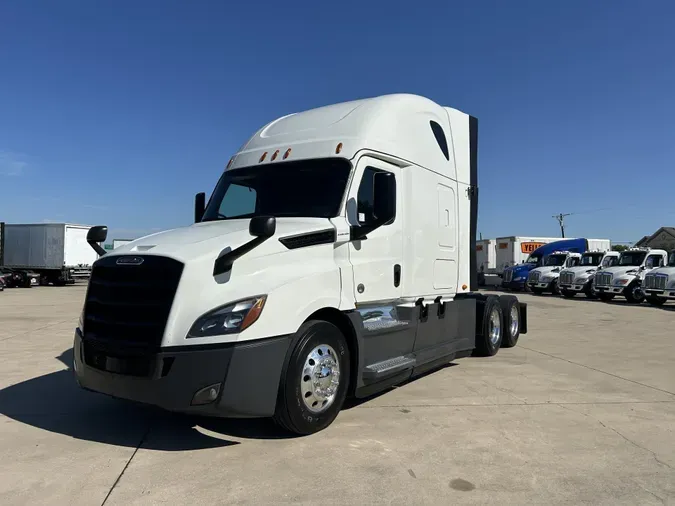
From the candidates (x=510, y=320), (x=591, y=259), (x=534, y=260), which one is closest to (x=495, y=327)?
(x=510, y=320)

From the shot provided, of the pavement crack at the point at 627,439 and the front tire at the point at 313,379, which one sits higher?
the front tire at the point at 313,379

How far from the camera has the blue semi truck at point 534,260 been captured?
31469 millimetres

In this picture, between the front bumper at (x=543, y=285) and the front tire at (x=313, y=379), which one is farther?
the front bumper at (x=543, y=285)

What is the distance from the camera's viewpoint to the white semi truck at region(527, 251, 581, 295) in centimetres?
2758

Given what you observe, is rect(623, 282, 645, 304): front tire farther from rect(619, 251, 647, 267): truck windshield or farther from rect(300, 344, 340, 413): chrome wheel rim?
rect(300, 344, 340, 413): chrome wheel rim

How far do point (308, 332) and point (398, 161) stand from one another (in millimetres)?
2374

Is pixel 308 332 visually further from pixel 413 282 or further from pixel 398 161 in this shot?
pixel 398 161

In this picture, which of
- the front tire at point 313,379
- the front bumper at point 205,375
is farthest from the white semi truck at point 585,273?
the front bumper at point 205,375

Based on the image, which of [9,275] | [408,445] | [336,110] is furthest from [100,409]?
[9,275]

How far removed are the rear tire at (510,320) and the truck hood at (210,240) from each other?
5.63 meters

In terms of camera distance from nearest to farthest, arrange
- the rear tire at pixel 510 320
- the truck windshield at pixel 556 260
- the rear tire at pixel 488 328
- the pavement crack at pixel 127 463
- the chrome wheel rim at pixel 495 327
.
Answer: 1. the pavement crack at pixel 127 463
2. the rear tire at pixel 488 328
3. the chrome wheel rim at pixel 495 327
4. the rear tire at pixel 510 320
5. the truck windshield at pixel 556 260

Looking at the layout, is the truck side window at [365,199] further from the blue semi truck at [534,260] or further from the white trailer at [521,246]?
the white trailer at [521,246]

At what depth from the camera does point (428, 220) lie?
6363 millimetres

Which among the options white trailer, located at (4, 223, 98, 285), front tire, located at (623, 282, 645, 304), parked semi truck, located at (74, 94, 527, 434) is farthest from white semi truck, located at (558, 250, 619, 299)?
white trailer, located at (4, 223, 98, 285)
